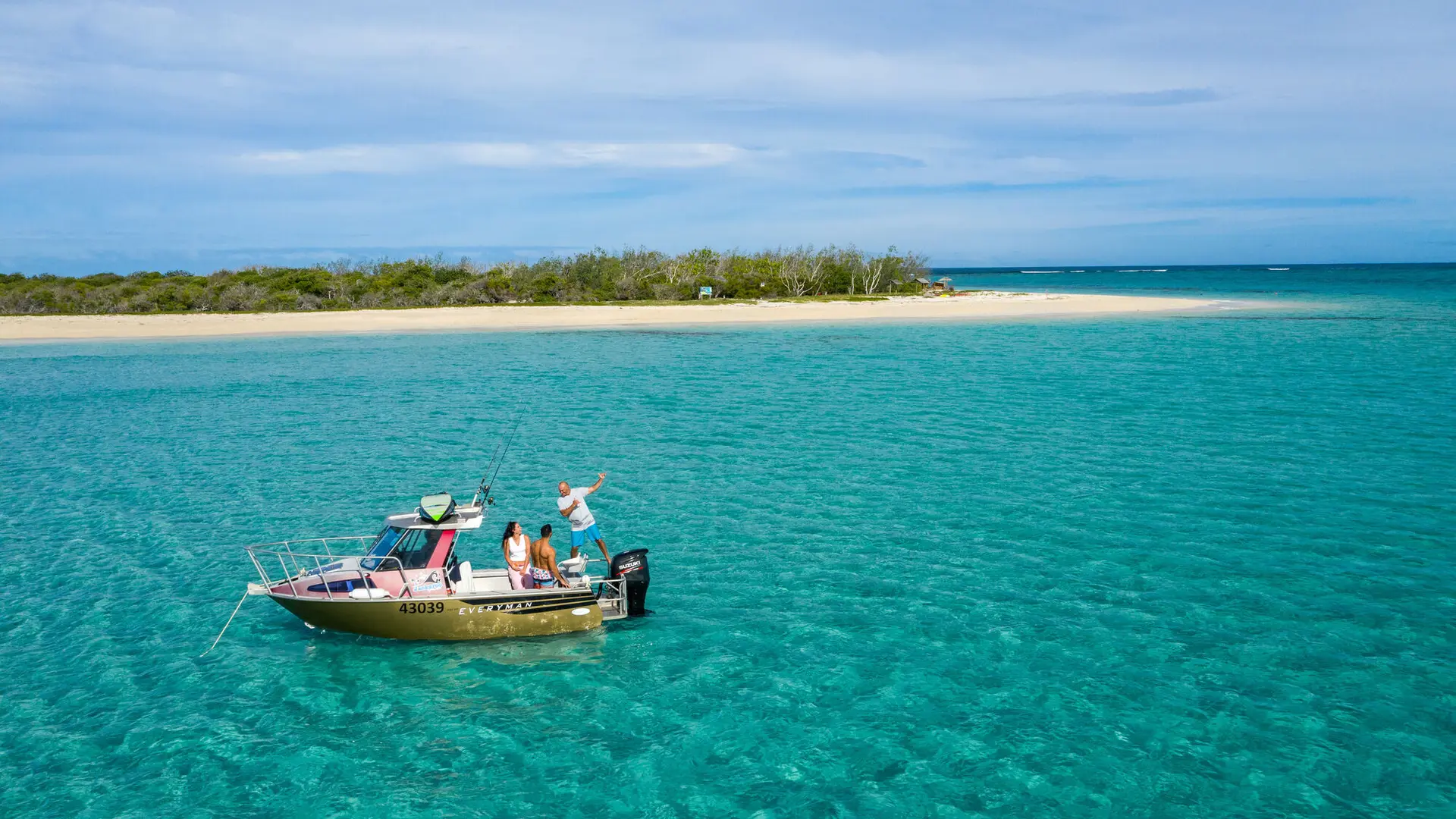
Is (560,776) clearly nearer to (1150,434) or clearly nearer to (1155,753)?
(1155,753)

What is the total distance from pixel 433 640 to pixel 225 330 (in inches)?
2372

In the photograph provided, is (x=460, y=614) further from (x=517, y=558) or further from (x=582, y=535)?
(x=582, y=535)

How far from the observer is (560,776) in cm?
973

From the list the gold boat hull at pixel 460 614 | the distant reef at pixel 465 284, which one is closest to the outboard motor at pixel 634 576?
the gold boat hull at pixel 460 614

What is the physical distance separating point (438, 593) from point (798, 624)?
208 inches

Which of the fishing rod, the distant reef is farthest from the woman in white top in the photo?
the distant reef

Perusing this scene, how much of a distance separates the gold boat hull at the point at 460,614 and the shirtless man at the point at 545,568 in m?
0.36

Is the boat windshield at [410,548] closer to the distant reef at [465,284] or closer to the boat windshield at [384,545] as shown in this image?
the boat windshield at [384,545]

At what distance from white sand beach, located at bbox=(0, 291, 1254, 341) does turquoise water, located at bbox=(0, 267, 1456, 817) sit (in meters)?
36.0

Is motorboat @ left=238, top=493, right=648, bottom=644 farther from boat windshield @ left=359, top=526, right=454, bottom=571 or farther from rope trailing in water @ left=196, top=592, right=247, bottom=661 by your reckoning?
rope trailing in water @ left=196, top=592, right=247, bottom=661

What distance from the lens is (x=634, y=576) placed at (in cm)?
1338

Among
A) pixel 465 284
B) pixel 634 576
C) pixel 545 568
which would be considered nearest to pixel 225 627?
pixel 545 568

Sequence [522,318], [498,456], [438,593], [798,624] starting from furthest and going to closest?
[522,318], [498,456], [798,624], [438,593]

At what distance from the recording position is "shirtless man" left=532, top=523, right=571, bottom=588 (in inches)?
521
